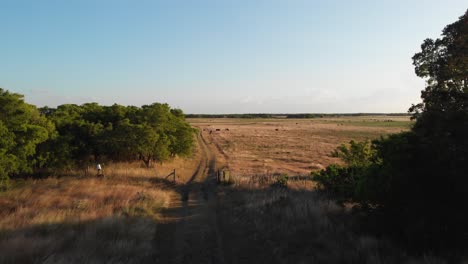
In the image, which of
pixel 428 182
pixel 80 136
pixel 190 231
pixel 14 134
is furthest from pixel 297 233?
pixel 80 136

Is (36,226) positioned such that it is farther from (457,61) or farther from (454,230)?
(457,61)

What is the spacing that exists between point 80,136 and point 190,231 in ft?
58.2

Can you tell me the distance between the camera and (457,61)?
11820mm

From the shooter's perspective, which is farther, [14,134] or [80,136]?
[80,136]

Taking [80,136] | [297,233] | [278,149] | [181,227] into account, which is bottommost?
[278,149]

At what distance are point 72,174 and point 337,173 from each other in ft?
59.5

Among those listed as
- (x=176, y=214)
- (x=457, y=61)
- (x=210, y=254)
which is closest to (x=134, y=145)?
(x=176, y=214)

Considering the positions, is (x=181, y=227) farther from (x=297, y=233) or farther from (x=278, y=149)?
(x=278, y=149)

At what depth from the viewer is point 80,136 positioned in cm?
2503

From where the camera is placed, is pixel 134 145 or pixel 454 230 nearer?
pixel 454 230

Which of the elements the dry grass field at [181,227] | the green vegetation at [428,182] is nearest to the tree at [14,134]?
the dry grass field at [181,227]

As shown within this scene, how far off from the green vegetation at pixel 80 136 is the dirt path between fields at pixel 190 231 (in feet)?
29.6

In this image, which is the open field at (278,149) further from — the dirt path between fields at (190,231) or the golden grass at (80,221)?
the golden grass at (80,221)

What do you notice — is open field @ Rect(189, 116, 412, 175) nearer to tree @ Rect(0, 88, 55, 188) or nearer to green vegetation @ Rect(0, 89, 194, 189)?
green vegetation @ Rect(0, 89, 194, 189)
